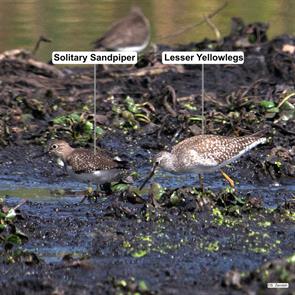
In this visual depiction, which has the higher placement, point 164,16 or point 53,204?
point 53,204

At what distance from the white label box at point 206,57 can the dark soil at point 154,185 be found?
1.15 meters

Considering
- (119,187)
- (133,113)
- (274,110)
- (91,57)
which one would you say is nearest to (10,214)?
(119,187)

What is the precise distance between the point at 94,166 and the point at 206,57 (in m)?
1.79

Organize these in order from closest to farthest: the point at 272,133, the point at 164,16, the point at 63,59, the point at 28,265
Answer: the point at 28,265 → the point at 63,59 → the point at 272,133 → the point at 164,16

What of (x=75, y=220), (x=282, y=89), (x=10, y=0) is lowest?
(x=10, y=0)

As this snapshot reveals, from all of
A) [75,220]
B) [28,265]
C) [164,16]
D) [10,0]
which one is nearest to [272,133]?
[75,220]

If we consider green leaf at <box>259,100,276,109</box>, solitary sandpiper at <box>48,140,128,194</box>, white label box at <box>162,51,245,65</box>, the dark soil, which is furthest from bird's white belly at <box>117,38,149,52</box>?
solitary sandpiper at <box>48,140,128,194</box>

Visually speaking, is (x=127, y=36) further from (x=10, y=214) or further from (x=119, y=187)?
(x=10, y=214)

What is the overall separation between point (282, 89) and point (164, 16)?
362 inches

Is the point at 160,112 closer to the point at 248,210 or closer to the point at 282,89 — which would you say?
the point at 282,89

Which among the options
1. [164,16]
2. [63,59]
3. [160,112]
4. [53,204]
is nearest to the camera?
[53,204]

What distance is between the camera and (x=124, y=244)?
9727mm

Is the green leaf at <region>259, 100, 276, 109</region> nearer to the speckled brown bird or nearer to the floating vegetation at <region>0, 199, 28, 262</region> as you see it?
the speckled brown bird

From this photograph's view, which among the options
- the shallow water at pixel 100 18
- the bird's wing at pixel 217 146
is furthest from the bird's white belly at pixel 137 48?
the bird's wing at pixel 217 146
